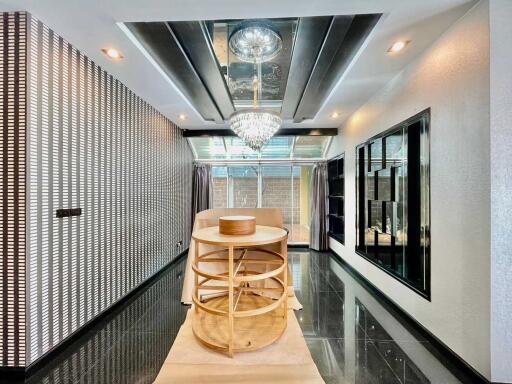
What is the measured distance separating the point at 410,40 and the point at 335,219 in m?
3.99

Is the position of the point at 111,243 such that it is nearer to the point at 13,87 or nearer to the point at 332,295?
the point at 13,87

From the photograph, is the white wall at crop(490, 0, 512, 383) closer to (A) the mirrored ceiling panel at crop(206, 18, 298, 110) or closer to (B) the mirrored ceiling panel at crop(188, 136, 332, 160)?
(A) the mirrored ceiling panel at crop(206, 18, 298, 110)

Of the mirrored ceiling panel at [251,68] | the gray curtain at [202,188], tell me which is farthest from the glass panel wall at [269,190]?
the mirrored ceiling panel at [251,68]

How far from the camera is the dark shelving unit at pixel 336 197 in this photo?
16.6ft

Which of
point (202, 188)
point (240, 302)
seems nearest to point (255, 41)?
point (240, 302)

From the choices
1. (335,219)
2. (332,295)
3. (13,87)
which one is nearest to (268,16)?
(13,87)

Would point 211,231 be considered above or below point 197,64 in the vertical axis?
below

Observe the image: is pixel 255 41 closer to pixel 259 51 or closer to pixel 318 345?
pixel 259 51

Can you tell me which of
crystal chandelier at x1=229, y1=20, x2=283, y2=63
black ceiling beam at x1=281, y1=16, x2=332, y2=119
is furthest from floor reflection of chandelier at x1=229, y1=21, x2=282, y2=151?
black ceiling beam at x1=281, y1=16, x2=332, y2=119

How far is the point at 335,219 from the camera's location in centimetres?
563

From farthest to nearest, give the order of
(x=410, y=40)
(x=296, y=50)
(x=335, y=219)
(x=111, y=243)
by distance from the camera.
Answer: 1. (x=335, y=219)
2. (x=111, y=243)
3. (x=296, y=50)
4. (x=410, y=40)

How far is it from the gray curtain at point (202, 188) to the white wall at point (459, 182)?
458cm

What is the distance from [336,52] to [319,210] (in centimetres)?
395

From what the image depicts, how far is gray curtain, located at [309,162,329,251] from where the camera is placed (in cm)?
583
